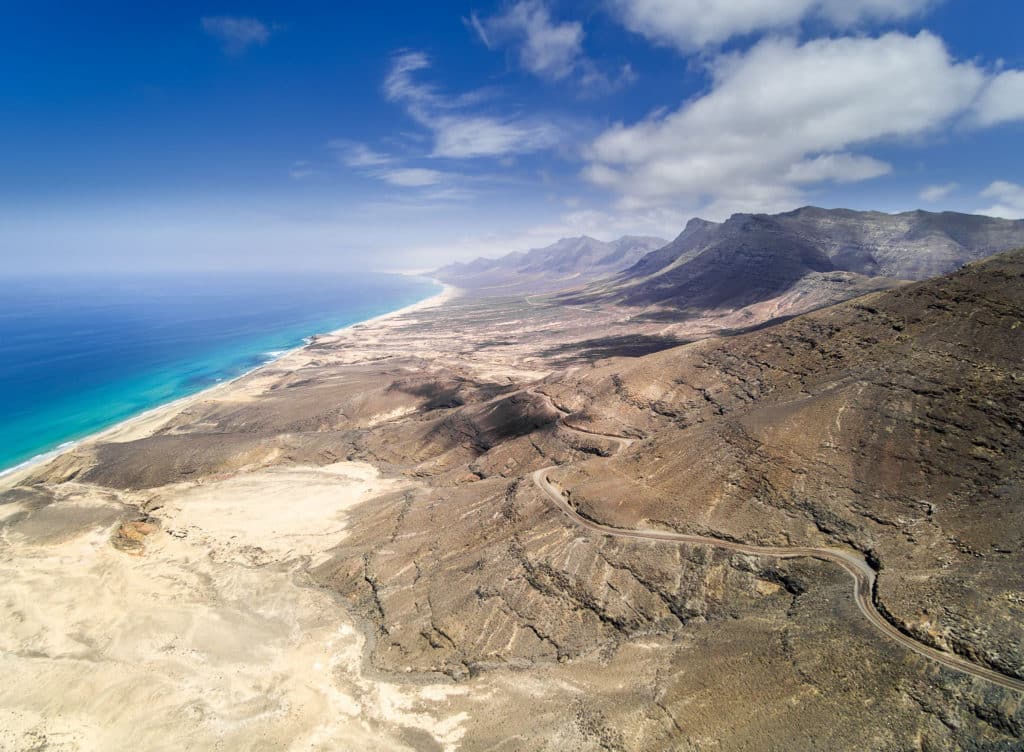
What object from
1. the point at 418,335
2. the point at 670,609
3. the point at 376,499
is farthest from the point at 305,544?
the point at 418,335

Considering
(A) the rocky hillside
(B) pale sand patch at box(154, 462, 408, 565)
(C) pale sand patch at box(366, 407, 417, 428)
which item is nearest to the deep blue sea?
→ (B) pale sand patch at box(154, 462, 408, 565)

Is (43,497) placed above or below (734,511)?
below

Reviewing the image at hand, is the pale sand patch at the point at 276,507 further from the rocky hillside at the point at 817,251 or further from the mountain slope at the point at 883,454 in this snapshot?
the rocky hillside at the point at 817,251

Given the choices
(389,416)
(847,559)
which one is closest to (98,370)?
(389,416)

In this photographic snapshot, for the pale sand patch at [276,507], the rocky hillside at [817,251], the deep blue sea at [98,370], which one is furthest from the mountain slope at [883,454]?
the rocky hillside at [817,251]

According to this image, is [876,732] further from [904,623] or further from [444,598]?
[444,598]

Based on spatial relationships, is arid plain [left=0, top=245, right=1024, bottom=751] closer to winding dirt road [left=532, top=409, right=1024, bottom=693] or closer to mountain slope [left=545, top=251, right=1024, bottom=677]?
mountain slope [left=545, top=251, right=1024, bottom=677]

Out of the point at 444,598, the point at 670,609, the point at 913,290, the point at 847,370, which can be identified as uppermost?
the point at 913,290
